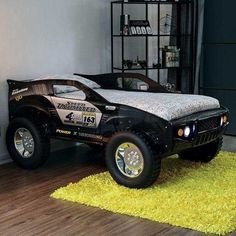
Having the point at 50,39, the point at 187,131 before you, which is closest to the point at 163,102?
the point at 187,131

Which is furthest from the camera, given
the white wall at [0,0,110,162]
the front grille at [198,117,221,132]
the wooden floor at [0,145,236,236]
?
the white wall at [0,0,110,162]

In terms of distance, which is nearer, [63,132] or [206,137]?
[206,137]

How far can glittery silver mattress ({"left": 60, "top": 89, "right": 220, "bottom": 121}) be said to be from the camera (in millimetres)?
3322

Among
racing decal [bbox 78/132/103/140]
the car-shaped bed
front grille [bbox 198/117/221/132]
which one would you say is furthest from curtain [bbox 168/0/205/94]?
racing decal [bbox 78/132/103/140]

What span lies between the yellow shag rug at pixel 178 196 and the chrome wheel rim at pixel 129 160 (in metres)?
0.13

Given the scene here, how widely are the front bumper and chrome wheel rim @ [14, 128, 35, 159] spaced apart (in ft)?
4.30

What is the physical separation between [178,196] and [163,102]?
0.72 m

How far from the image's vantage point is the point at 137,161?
3355 mm

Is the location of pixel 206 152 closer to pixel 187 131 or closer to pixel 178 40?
pixel 187 131

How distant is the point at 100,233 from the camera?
2691mm

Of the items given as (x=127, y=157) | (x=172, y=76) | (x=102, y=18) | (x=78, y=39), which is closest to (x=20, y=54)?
(x=78, y=39)

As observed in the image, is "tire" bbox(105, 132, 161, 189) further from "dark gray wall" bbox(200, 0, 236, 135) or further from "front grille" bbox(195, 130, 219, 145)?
"dark gray wall" bbox(200, 0, 236, 135)

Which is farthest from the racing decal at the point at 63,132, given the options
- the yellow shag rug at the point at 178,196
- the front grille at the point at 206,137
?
the front grille at the point at 206,137

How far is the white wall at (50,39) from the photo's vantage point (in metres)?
4.16
